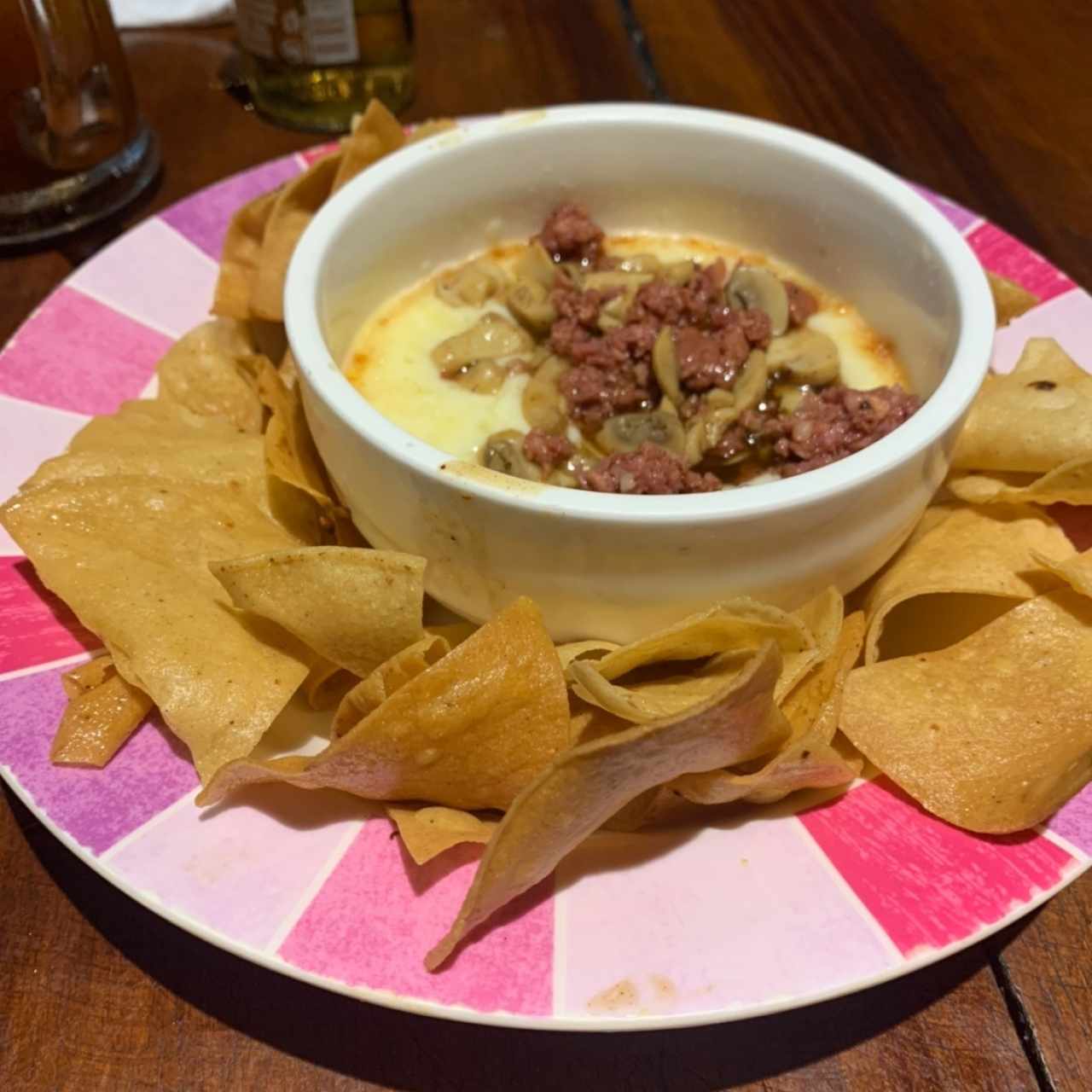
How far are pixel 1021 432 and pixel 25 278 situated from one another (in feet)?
5.71

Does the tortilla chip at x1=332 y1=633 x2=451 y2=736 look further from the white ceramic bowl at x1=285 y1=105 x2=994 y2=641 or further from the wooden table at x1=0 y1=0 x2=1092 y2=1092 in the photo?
the wooden table at x1=0 y1=0 x2=1092 y2=1092

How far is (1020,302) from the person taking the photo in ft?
5.07

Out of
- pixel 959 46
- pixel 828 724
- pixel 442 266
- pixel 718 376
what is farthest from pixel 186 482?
pixel 959 46

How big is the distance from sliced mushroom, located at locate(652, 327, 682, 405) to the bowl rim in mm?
320

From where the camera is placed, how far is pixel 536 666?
3.41ft

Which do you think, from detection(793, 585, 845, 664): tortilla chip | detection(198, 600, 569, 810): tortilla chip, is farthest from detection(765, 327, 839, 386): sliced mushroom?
detection(198, 600, 569, 810): tortilla chip

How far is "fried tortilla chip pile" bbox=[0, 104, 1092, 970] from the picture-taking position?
99 cm

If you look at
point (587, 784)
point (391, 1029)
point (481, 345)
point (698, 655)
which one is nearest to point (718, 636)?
point (698, 655)

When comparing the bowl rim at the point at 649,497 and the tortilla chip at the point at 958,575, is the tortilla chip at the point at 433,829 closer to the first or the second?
the bowl rim at the point at 649,497

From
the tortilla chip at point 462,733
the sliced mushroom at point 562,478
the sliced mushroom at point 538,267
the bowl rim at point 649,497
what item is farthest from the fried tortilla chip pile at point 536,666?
the sliced mushroom at point 538,267

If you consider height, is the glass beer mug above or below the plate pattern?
above

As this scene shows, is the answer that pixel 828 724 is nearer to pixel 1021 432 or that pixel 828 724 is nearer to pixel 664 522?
pixel 664 522

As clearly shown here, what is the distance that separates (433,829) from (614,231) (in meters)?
1.13

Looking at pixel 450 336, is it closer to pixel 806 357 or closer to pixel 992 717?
pixel 806 357
